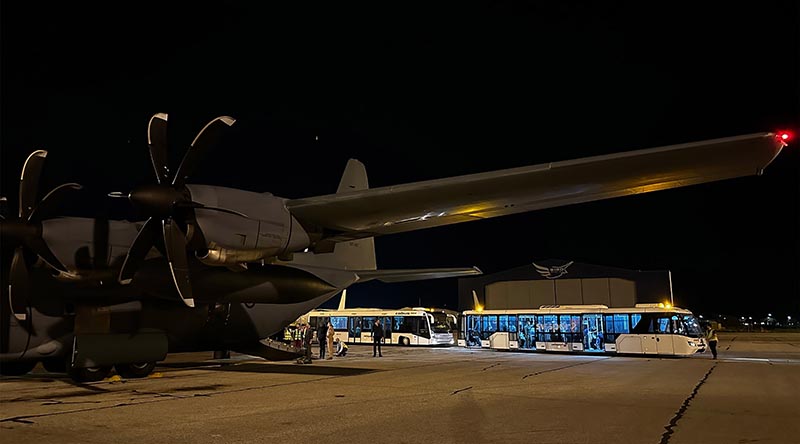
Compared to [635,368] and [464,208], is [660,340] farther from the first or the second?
[464,208]

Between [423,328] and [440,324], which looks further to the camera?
[440,324]

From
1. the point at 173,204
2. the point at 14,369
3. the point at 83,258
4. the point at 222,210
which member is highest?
the point at 173,204

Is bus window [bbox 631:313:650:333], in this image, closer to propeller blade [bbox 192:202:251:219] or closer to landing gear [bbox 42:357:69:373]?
propeller blade [bbox 192:202:251:219]

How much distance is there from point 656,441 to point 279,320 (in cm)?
1384

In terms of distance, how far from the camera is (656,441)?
716 centimetres

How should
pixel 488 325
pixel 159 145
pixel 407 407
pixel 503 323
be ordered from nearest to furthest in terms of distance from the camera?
pixel 407 407
pixel 159 145
pixel 503 323
pixel 488 325

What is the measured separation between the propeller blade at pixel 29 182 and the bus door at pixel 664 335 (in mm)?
22699

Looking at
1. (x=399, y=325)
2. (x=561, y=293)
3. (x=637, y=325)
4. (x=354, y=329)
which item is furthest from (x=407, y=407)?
(x=561, y=293)

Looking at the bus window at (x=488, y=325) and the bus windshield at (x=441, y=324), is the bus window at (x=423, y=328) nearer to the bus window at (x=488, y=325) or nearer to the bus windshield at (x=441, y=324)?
the bus windshield at (x=441, y=324)

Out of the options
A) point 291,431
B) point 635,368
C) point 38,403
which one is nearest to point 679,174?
point 291,431

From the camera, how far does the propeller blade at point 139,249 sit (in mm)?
12000

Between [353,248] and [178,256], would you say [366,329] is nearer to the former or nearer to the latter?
[353,248]

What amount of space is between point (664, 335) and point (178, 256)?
2050 centimetres

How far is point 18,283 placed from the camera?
42.0 ft
